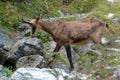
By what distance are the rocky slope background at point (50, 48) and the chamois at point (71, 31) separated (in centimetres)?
31

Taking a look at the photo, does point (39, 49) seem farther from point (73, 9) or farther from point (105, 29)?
point (73, 9)

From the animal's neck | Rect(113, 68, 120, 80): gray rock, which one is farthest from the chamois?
Rect(113, 68, 120, 80): gray rock

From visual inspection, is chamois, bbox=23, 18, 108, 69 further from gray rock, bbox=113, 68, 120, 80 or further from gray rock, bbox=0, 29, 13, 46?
gray rock, bbox=113, 68, 120, 80

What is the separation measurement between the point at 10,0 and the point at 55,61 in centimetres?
801

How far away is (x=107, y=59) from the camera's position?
9.83 meters

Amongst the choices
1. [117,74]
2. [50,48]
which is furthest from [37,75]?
[50,48]

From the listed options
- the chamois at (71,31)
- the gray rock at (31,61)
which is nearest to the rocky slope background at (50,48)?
the gray rock at (31,61)

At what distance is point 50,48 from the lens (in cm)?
1543

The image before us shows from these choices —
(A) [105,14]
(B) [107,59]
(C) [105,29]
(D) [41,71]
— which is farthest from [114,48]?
(A) [105,14]

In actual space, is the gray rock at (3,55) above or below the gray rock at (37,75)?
below

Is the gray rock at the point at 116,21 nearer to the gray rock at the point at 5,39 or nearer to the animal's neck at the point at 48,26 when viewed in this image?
the gray rock at the point at 5,39

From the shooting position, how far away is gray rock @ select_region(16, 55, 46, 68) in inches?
457

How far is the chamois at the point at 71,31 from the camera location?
43.3ft

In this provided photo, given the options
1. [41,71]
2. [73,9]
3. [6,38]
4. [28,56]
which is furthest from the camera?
[73,9]
